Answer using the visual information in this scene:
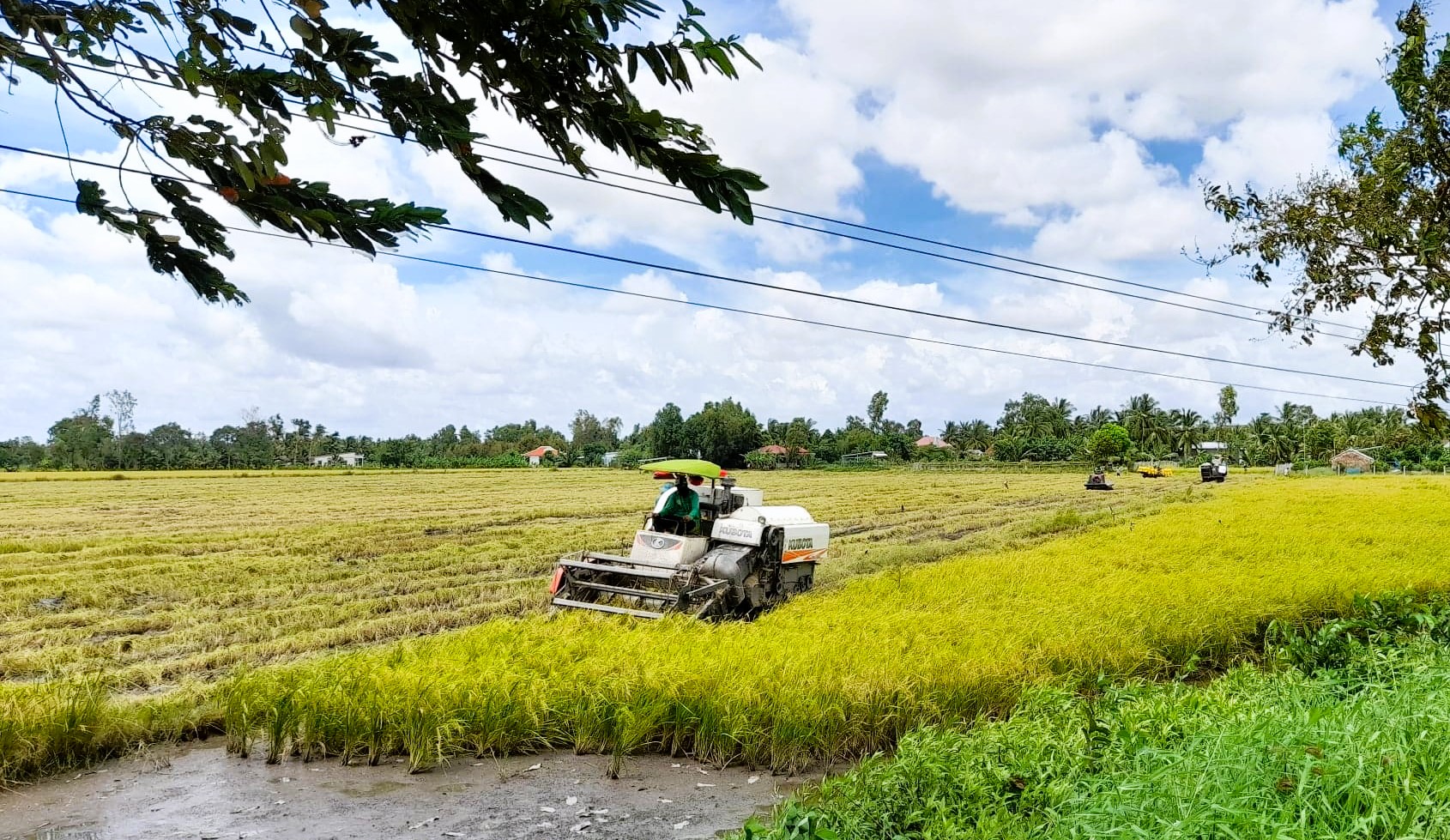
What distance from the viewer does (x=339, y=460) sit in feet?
179

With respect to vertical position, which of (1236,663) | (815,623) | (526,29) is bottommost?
(1236,663)

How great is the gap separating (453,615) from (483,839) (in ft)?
18.9

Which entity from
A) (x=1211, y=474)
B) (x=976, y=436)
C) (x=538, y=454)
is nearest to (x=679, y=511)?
(x=1211, y=474)

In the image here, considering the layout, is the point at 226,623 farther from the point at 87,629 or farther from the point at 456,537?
the point at 456,537

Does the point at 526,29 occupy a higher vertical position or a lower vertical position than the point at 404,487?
higher

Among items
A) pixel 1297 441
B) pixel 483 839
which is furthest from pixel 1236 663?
pixel 1297 441

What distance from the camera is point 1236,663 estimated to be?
869cm

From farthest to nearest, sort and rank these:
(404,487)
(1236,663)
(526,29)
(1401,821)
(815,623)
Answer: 1. (404,487)
2. (1236,663)
3. (815,623)
4. (1401,821)
5. (526,29)

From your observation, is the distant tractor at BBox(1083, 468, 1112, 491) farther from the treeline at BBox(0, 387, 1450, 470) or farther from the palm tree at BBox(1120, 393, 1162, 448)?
the palm tree at BBox(1120, 393, 1162, 448)

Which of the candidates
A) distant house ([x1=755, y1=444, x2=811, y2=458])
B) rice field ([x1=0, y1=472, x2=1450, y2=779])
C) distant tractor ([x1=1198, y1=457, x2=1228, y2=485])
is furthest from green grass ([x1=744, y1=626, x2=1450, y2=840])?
distant house ([x1=755, y1=444, x2=811, y2=458])

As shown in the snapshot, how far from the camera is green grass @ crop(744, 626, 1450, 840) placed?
9.93 feet

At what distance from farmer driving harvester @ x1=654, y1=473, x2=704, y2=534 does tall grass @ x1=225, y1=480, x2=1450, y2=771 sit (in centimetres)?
140

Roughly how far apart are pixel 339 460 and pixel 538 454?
11855 millimetres

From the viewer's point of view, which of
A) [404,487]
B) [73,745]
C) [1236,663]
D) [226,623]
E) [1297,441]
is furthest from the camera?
[1297,441]
